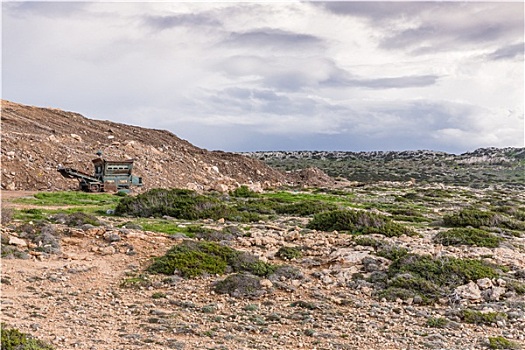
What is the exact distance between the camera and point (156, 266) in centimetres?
1177

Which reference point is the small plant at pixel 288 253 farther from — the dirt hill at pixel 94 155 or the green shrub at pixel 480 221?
the dirt hill at pixel 94 155

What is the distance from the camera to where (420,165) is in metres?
95.3

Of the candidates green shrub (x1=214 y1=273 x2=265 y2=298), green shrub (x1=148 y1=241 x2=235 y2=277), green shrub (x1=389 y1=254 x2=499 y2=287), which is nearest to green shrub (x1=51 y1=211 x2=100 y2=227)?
green shrub (x1=148 y1=241 x2=235 y2=277)

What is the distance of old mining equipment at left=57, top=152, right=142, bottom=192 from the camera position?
2855 cm

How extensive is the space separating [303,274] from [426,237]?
665 cm

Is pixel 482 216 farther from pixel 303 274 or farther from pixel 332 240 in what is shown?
pixel 303 274

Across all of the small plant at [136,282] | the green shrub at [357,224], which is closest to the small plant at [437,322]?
the small plant at [136,282]

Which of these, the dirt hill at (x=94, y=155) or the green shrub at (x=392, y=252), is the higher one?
the dirt hill at (x=94, y=155)

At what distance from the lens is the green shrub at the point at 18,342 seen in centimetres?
669

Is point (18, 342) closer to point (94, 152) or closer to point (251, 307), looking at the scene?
point (251, 307)

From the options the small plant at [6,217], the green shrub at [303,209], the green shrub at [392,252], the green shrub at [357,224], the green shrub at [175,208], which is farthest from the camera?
the green shrub at [303,209]

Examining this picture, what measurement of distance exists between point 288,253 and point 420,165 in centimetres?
8687

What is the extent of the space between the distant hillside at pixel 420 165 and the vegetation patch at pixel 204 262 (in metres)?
53.0

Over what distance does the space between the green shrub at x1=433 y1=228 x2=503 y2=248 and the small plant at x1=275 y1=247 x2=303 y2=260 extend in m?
4.85
